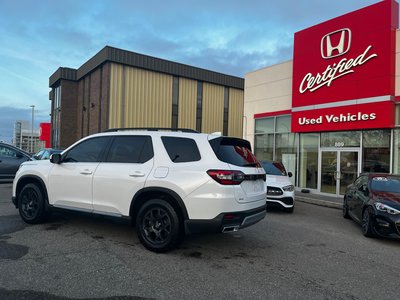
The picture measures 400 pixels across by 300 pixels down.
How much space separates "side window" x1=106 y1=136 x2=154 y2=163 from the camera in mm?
5480

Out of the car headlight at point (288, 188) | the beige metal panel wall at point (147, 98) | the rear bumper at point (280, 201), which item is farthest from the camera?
the beige metal panel wall at point (147, 98)

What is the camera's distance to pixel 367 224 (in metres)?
7.13

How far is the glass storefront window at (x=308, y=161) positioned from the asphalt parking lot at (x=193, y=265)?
8.80 metres

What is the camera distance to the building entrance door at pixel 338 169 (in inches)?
549

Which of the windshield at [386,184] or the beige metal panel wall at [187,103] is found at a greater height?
the beige metal panel wall at [187,103]

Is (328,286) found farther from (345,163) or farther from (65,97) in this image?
(65,97)

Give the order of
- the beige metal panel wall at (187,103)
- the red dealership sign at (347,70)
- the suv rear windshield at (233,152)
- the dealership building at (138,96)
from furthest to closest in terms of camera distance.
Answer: the beige metal panel wall at (187,103) → the dealership building at (138,96) → the red dealership sign at (347,70) → the suv rear windshield at (233,152)

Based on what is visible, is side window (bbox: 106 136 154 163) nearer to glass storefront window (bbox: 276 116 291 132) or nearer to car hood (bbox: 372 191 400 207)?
car hood (bbox: 372 191 400 207)

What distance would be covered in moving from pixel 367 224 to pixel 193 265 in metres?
4.26

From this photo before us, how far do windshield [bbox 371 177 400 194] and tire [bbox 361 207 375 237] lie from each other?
2.39 feet

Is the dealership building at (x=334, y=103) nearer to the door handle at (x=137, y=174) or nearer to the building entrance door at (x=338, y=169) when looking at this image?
the building entrance door at (x=338, y=169)

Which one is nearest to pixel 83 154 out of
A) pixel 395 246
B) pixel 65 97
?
pixel 395 246

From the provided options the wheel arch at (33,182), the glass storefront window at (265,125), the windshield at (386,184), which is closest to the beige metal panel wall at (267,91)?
the glass storefront window at (265,125)

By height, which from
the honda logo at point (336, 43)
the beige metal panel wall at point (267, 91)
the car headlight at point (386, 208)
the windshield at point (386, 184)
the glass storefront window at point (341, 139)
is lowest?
the car headlight at point (386, 208)
